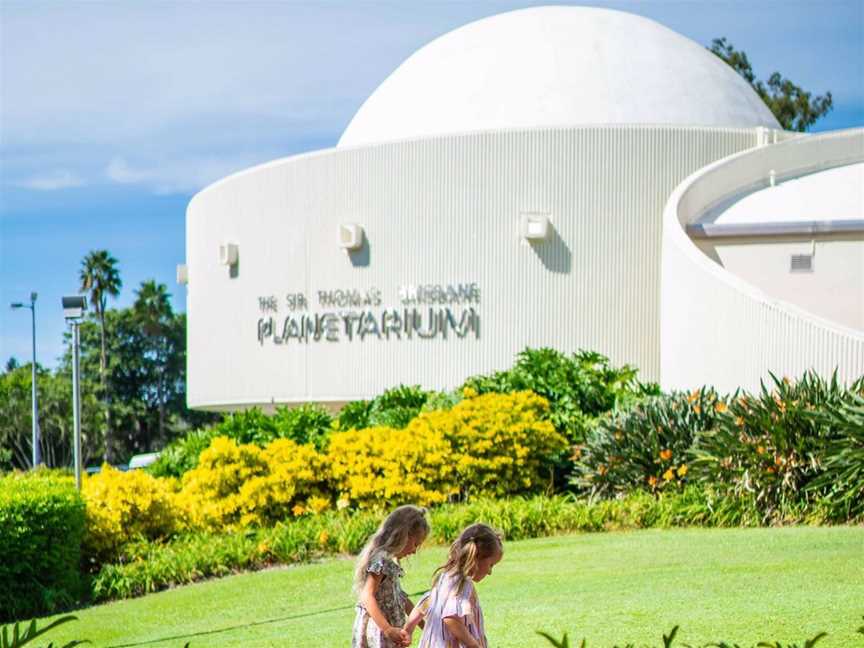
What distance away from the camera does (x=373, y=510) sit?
1650 centimetres

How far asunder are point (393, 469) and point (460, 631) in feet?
35.0

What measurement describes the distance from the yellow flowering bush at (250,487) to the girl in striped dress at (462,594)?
10379 millimetres

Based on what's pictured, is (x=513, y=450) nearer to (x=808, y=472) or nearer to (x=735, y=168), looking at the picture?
(x=808, y=472)

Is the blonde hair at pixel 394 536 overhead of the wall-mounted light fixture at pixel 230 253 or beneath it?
beneath

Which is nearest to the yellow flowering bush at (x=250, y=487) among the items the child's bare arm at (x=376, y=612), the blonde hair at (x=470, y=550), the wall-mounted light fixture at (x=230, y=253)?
the child's bare arm at (x=376, y=612)

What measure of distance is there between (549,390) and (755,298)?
324 cm

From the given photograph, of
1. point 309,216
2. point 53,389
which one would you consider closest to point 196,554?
point 309,216

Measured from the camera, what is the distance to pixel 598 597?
34.0 feet

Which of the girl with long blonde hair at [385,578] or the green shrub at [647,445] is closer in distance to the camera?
the girl with long blonde hair at [385,578]

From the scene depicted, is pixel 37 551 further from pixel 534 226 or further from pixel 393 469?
pixel 534 226

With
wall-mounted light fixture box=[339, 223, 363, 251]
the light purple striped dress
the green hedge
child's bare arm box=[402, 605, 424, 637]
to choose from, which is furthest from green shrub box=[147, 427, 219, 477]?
the light purple striped dress

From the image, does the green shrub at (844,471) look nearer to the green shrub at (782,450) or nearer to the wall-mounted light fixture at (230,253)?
the green shrub at (782,450)

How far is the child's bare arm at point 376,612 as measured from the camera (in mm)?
6426

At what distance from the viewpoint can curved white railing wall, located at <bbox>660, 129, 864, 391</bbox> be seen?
17703 mm
